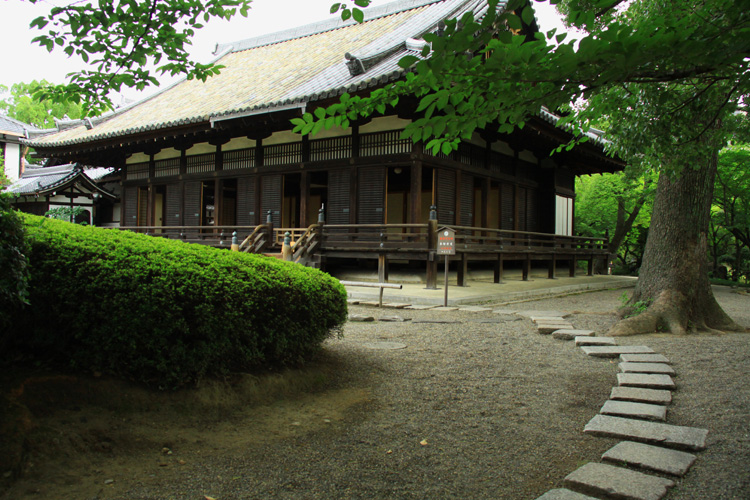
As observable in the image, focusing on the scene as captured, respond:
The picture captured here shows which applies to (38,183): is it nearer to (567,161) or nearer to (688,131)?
(567,161)

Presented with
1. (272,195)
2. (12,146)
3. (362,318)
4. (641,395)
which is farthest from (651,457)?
(12,146)

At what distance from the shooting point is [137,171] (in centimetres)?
1923

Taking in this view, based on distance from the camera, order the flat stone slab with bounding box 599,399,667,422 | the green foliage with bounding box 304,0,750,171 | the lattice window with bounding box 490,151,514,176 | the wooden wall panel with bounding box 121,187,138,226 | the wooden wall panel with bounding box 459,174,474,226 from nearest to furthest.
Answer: the green foliage with bounding box 304,0,750,171
the flat stone slab with bounding box 599,399,667,422
the wooden wall panel with bounding box 459,174,474,226
the lattice window with bounding box 490,151,514,176
the wooden wall panel with bounding box 121,187,138,226

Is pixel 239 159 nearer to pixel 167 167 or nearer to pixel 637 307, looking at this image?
pixel 167 167

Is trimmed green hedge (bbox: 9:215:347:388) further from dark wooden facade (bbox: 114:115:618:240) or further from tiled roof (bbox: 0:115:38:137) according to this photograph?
tiled roof (bbox: 0:115:38:137)

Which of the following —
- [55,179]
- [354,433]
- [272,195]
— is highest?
[55,179]

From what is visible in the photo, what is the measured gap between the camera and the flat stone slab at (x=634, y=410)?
372cm

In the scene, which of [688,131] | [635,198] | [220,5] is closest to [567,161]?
[635,198]

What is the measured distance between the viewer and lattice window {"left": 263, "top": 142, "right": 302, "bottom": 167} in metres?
15.3

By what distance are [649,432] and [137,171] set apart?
64.1ft

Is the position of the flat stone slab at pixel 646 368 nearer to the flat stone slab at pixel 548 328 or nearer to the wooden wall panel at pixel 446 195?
the flat stone slab at pixel 548 328

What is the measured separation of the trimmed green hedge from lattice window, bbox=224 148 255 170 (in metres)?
12.6

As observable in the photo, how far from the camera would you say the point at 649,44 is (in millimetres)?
Result: 2307

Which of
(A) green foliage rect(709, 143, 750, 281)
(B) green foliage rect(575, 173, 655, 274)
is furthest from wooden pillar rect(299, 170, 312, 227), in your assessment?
(B) green foliage rect(575, 173, 655, 274)
